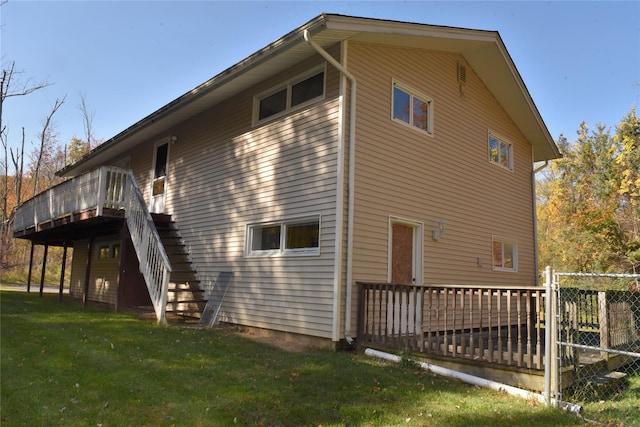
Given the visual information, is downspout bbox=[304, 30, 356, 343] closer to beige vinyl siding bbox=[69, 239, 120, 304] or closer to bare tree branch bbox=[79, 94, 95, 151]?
beige vinyl siding bbox=[69, 239, 120, 304]

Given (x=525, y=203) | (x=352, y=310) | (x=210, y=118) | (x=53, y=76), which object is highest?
(x=53, y=76)

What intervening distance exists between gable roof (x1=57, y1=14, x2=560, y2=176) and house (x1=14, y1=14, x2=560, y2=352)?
0.04m

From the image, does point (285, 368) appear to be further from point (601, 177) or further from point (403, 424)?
point (601, 177)

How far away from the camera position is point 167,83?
17094 millimetres

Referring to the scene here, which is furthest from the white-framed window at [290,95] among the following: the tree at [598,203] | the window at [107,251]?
the tree at [598,203]

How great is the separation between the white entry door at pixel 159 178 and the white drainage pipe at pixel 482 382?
851 centimetres

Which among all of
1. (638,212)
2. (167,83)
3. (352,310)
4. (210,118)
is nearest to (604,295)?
(352,310)

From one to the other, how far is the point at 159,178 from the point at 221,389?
9739mm

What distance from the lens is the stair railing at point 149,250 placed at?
28.7ft

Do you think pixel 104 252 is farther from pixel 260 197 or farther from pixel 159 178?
pixel 260 197

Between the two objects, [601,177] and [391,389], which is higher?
[601,177]

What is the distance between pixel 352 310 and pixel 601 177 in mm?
18810

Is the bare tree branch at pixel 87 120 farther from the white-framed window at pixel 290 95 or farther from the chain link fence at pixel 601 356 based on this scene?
the chain link fence at pixel 601 356

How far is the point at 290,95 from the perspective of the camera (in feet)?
29.1
